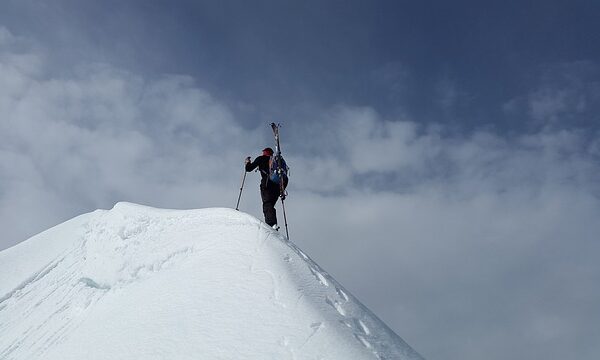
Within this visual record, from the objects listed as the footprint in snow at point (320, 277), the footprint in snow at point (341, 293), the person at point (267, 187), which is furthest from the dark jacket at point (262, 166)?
the footprint in snow at point (341, 293)

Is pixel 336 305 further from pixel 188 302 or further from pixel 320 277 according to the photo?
pixel 188 302

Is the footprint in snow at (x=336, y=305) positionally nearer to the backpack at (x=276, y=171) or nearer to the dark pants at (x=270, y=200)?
the dark pants at (x=270, y=200)

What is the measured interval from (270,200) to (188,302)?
4827 millimetres

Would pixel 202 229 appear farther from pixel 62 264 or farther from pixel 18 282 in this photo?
pixel 18 282

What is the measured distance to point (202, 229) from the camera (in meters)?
7.24

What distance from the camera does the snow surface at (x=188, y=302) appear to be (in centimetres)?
444

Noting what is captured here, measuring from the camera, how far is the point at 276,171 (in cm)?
983

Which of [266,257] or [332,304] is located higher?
[266,257]

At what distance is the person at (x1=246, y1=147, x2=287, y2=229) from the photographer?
9633mm

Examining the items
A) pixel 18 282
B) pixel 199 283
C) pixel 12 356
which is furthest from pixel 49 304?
pixel 199 283

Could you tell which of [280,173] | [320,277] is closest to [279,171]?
[280,173]

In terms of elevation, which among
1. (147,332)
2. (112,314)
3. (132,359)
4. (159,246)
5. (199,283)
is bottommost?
(132,359)

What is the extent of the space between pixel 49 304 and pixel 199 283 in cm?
429

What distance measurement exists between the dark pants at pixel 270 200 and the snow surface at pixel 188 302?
2005mm
